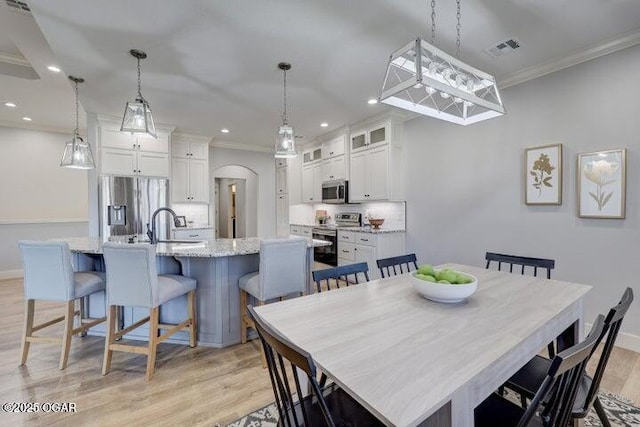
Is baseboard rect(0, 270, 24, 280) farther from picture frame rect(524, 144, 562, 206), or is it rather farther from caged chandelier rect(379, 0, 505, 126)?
picture frame rect(524, 144, 562, 206)

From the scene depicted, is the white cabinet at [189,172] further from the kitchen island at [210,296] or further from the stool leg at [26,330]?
the stool leg at [26,330]

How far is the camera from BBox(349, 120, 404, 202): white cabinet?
14.5 feet

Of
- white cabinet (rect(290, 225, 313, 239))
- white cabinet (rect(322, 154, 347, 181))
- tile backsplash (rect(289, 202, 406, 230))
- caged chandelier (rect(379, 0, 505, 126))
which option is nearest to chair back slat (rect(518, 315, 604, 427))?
caged chandelier (rect(379, 0, 505, 126))

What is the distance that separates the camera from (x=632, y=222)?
2.47 meters

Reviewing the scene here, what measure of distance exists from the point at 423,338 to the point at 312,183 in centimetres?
520

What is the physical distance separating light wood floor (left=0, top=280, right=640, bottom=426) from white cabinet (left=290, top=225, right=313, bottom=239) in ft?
10.8

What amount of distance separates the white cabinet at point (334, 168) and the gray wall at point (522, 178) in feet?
4.82

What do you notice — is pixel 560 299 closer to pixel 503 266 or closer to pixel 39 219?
pixel 503 266

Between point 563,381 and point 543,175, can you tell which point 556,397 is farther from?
point 543,175

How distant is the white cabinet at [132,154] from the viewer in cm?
454

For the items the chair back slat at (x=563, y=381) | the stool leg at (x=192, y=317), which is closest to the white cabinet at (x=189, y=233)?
the stool leg at (x=192, y=317)

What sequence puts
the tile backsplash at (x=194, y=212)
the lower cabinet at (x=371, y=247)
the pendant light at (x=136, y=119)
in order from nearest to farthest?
the pendant light at (x=136, y=119), the lower cabinet at (x=371, y=247), the tile backsplash at (x=194, y=212)

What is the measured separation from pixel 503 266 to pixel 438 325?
270cm

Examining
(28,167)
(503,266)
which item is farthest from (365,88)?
(28,167)
